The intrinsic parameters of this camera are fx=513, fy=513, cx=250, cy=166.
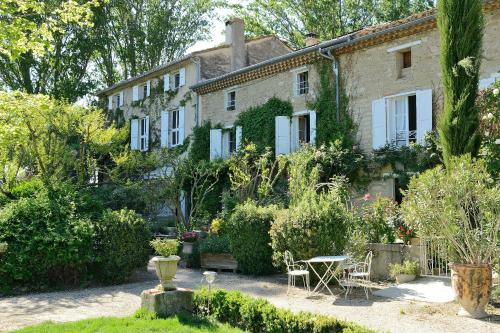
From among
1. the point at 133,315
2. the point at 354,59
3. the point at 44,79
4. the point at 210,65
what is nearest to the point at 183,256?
the point at 133,315

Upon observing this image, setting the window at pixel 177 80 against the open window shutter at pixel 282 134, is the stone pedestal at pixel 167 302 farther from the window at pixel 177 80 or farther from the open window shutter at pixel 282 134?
the window at pixel 177 80

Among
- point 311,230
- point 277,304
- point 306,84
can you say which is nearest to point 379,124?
point 306,84

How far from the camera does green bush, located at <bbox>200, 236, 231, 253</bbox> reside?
39.5 ft

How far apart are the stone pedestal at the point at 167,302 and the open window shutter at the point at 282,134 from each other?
11.4m

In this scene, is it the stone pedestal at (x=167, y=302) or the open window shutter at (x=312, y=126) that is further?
the open window shutter at (x=312, y=126)

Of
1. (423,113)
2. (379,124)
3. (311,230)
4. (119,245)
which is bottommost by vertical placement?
(119,245)

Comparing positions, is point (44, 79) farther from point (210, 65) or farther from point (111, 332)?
point (111, 332)

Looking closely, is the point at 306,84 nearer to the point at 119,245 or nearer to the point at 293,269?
the point at 293,269

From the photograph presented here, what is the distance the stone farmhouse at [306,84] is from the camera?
14.8m

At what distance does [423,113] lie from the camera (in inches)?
575

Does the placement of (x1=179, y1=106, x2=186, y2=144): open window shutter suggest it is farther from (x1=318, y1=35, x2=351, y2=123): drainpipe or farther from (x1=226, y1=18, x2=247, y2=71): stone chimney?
(x1=318, y1=35, x2=351, y2=123): drainpipe

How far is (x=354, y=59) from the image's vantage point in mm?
16797

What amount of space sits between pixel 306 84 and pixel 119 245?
1046 centimetres

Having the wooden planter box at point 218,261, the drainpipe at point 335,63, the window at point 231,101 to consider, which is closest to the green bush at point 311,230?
the wooden planter box at point 218,261
